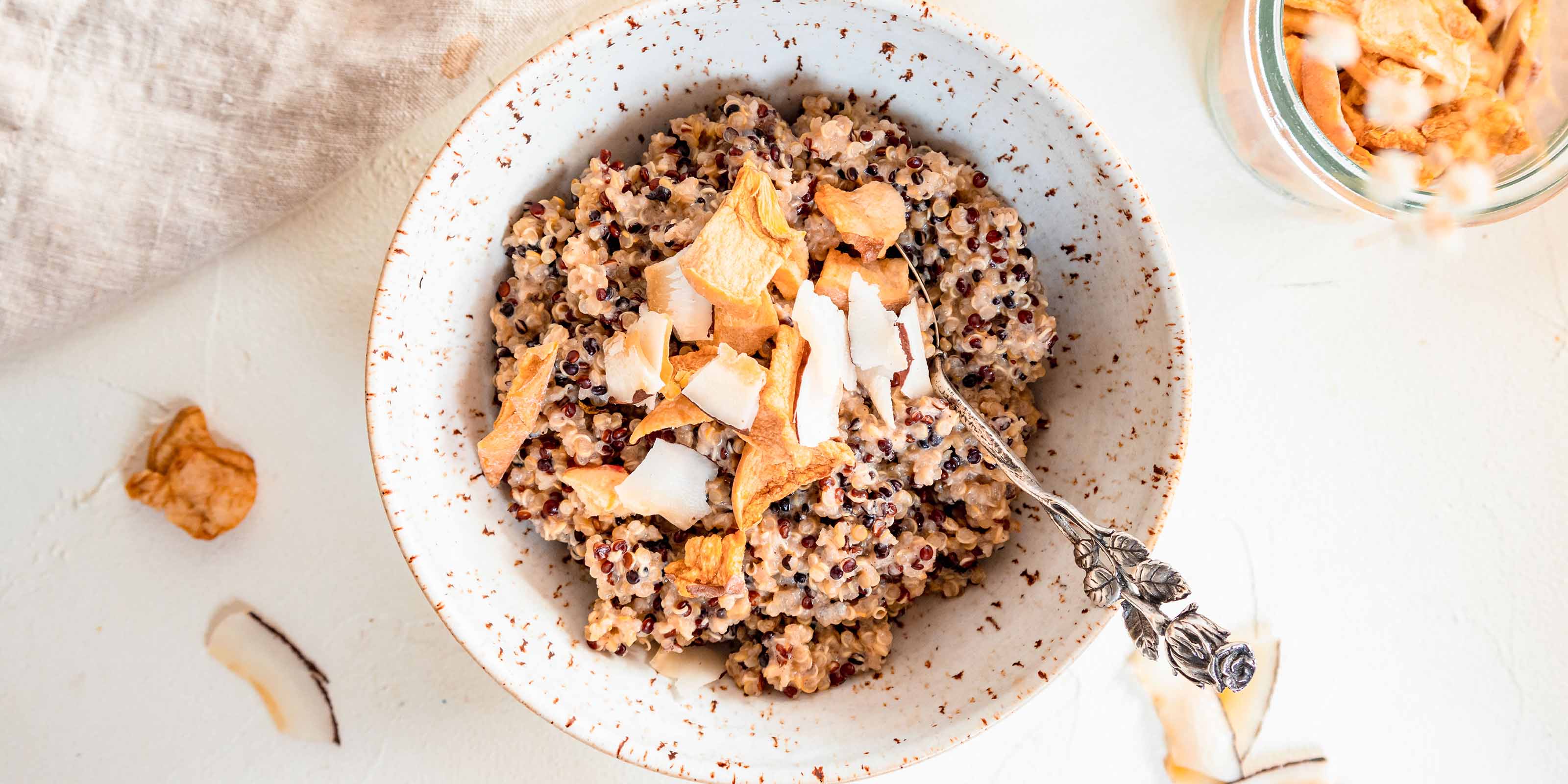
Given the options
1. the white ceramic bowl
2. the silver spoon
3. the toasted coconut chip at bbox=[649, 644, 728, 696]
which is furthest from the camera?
the toasted coconut chip at bbox=[649, 644, 728, 696]

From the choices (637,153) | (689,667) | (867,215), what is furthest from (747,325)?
(689,667)

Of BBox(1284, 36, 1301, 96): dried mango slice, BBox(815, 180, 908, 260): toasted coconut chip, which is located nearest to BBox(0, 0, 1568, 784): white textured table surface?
BBox(1284, 36, 1301, 96): dried mango slice

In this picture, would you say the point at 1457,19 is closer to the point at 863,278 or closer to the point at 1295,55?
the point at 1295,55

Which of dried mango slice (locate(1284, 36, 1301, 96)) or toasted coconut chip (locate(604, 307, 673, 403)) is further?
dried mango slice (locate(1284, 36, 1301, 96))

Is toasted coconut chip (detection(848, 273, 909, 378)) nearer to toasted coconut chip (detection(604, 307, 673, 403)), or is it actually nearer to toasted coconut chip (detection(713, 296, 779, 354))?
toasted coconut chip (detection(713, 296, 779, 354))

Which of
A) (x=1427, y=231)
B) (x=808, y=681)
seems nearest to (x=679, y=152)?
(x=808, y=681)

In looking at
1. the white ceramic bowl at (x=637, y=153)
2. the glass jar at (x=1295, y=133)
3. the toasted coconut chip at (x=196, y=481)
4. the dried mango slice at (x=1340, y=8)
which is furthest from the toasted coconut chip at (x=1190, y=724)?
the toasted coconut chip at (x=196, y=481)

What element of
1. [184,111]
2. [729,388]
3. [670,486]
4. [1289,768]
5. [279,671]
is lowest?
[1289,768]

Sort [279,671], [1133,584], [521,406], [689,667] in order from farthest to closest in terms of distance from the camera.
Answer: [279,671]
[689,667]
[521,406]
[1133,584]
